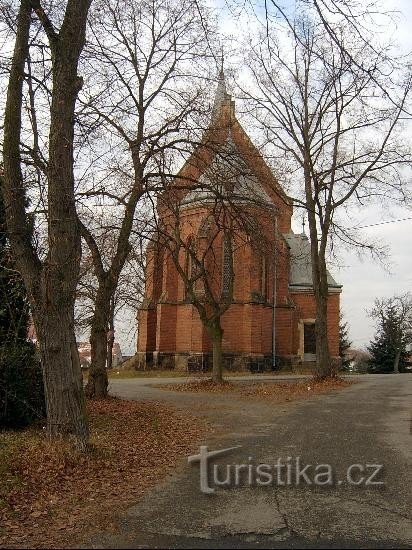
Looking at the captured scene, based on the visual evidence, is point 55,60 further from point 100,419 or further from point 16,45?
point 100,419

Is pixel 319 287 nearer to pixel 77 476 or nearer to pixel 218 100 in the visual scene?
pixel 218 100

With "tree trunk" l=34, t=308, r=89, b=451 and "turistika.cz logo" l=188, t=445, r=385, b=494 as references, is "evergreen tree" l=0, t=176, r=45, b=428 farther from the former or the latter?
"turistika.cz logo" l=188, t=445, r=385, b=494

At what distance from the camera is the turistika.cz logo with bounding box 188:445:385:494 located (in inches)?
255

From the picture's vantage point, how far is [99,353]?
15.7m

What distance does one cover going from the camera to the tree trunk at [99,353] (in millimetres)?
15312

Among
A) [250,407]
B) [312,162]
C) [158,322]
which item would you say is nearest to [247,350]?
[158,322]

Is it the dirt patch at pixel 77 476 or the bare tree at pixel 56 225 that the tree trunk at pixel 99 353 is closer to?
the dirt patch at pixel 77 476

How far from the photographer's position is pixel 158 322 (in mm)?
34062

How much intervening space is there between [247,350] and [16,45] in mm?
25881

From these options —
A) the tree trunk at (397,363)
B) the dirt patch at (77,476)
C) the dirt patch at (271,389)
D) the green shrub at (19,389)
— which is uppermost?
the green shrub at (19,389)

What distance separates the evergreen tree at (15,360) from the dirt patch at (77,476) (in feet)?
1.59

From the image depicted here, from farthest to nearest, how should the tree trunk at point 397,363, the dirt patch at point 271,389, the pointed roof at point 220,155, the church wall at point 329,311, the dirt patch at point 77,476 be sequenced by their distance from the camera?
the tree trunk at point 397,363
the church wall at point 329,311
the dirt patch at point 271,389
the pointed roof at point 220,155
the dirt patch at point 77,476

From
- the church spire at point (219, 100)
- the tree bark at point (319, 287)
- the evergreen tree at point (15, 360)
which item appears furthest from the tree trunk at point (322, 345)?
the evergreen tree at point (15, 360)

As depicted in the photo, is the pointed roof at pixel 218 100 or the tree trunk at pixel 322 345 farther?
the tree trunk at pixel 322 345
